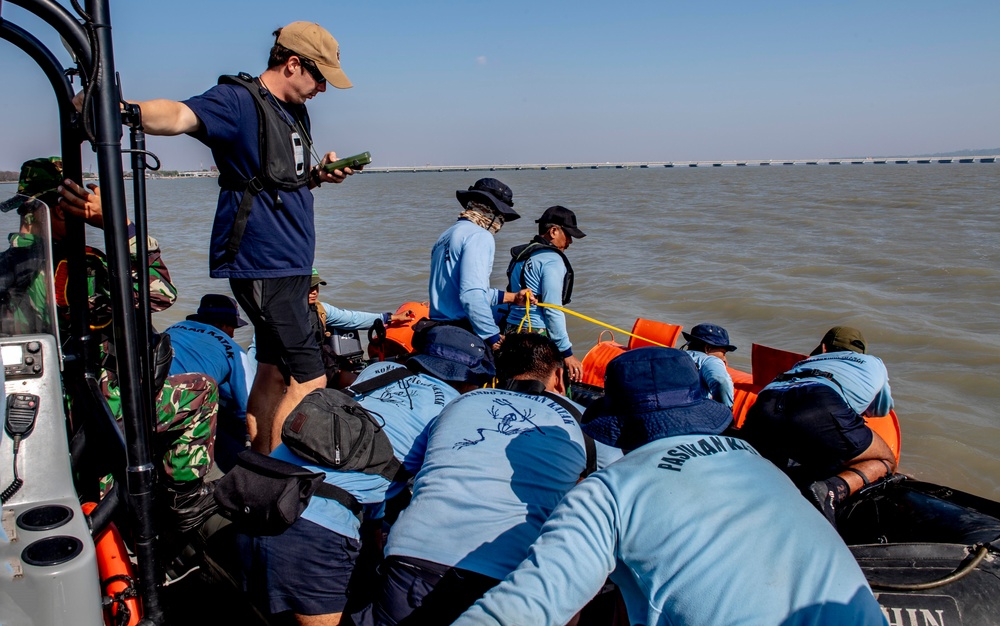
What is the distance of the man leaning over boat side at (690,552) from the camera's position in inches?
59.9

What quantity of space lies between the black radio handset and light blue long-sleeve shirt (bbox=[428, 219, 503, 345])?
279 cm

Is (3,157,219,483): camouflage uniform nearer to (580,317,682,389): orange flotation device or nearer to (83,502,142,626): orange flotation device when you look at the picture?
(83,502,142,626): orange flotation device

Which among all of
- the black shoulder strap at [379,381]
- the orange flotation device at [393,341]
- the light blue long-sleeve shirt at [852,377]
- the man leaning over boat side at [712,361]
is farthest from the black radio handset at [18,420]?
the orange flotation device at [393,341]

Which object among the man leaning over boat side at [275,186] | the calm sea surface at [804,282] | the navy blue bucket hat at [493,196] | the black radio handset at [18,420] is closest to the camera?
the black radio handset at [18,420]

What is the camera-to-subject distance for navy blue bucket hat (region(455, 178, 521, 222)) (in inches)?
176

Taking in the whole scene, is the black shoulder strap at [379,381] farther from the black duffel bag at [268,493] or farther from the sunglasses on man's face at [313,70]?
the sunglasses on man's face at [313,70]

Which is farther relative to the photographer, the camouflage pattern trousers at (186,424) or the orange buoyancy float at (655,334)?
the orange buoyancy float at (655,334)

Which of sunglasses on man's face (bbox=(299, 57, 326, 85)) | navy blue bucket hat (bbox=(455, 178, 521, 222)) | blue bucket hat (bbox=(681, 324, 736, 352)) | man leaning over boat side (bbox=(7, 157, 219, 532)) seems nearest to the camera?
man leaning over boat side (bbox=(7, 157, 219, 532))

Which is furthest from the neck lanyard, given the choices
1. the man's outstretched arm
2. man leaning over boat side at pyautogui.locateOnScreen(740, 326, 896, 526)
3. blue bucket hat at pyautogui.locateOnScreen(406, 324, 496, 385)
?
man leaning over boat side at pyautogui.locateOnScreen(740, 326, 896, 526)

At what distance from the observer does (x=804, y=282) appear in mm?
12336

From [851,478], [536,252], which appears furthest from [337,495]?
[536,252]

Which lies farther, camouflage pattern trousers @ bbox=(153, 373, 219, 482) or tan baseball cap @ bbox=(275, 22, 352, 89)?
tan baseball cap @ bbox=(275, 22, 352, 89)

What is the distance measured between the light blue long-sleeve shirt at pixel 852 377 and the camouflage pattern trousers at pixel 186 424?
8.33ft

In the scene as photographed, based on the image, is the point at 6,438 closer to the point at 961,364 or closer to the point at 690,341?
the point at 690,341
